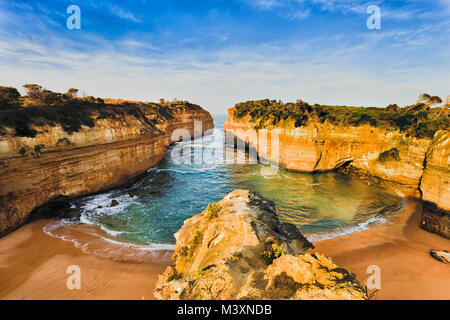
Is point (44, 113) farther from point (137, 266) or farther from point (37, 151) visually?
point (137, 266)

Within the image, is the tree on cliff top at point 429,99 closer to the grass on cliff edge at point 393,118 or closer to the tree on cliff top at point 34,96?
the grass on cliff edge at point 393,118

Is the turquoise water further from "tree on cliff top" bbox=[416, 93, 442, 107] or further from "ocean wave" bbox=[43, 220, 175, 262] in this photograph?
"tree on cliff top" bbox=[416, 93, 442, 107]

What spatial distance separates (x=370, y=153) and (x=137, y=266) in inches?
1060

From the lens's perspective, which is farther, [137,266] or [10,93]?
[10,93]

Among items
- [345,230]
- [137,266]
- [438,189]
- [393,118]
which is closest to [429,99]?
[393,118]

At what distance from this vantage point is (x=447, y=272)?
8844 millimetres

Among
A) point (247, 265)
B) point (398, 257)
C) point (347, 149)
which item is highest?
point (347, 149)

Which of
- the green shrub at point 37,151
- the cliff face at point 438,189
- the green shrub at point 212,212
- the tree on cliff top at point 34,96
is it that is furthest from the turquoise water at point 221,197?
the tree on cliff top at point 34,96

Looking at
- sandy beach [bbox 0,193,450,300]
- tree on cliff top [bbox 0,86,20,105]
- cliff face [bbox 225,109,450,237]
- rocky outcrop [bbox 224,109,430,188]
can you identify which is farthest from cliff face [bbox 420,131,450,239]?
tree on cliff top [bbox 0,86,20,105]

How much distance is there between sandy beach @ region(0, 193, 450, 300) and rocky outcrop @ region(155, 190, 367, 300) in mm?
2810

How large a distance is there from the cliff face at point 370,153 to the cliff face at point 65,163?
20.7 meters

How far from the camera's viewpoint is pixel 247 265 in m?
5.48

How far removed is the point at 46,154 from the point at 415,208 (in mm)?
30456

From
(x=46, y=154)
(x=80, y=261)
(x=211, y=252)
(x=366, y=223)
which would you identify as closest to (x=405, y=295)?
(x=366, y=223)
